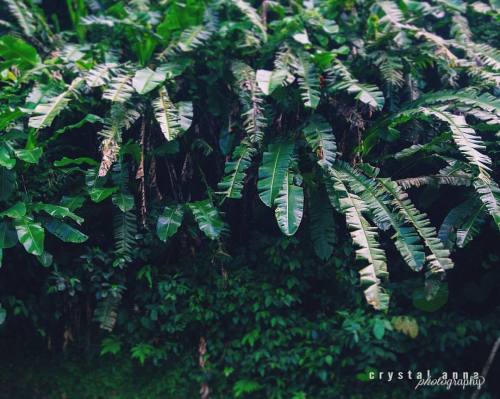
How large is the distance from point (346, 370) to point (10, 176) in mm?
3316

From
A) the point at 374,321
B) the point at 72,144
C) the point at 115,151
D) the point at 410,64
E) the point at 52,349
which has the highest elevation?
the point at 410,64

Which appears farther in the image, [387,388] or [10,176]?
[387,388]

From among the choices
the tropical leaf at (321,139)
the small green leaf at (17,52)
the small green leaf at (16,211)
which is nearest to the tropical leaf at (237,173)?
the tropical leaf at (321,139)

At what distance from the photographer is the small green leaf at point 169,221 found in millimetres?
3838

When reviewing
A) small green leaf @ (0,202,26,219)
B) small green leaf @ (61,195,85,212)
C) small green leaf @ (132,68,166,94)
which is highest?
small green leaf @ (132,68,166,94)

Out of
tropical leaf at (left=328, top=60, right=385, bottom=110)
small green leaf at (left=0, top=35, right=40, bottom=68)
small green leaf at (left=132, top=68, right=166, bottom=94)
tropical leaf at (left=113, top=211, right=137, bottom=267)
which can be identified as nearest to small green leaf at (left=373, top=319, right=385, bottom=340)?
tropical leaf at (left=328, top=60, right=385, bottom=110)

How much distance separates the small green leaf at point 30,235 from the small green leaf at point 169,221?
88 centimetres

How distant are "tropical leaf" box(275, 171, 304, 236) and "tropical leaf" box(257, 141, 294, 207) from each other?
0.17ft

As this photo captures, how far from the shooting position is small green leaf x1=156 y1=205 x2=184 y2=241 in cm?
384

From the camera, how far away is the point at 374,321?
4008mm

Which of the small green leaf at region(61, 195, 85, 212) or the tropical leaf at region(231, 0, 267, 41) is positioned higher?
the tropical leaf at region(231, 0, 267, 41)

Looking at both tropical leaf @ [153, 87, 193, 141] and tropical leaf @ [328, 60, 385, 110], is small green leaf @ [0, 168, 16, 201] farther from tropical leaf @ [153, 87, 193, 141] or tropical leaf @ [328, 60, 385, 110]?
tropical leaf @ [328, 60, 385, 110]

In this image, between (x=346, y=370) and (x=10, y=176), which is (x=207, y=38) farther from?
(x=346, y=370)

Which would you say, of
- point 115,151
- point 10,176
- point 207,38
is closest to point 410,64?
point 207,38
